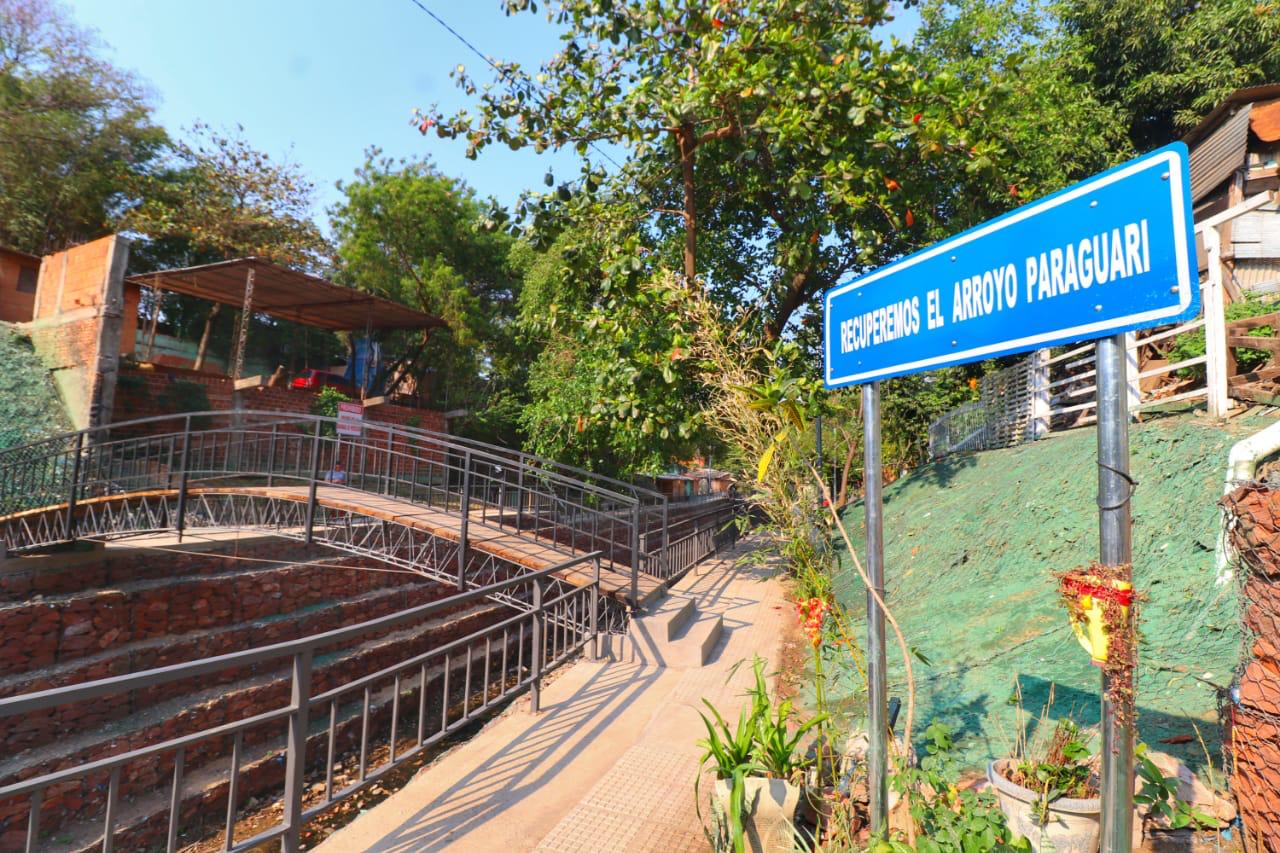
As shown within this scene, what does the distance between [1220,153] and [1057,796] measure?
19.6 m

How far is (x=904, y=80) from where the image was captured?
7.92 meters

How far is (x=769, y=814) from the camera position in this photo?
2791 millimetres

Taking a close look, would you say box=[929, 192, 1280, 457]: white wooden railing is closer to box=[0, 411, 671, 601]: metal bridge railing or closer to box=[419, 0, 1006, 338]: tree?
box=[419, 0, 1006, 338]: tree

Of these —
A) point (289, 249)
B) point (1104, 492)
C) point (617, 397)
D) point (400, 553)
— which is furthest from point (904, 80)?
point (289, 249)

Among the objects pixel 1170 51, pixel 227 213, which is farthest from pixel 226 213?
pixel 1170 51

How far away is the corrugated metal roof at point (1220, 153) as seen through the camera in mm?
14094

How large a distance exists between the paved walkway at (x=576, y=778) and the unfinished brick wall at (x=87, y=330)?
35.3ft

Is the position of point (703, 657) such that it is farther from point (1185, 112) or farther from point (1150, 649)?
point (1185, 112)

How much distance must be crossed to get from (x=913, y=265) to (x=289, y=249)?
19090 millimetres

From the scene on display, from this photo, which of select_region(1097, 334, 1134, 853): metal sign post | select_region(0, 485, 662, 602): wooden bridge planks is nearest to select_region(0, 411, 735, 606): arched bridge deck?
select_region(0, 485, 662, 602): wooden bridge planks

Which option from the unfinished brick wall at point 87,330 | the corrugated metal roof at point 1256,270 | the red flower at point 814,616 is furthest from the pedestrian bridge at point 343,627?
the corrugated metal roof at point 1256,270

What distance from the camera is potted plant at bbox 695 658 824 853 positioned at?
9.05 feet

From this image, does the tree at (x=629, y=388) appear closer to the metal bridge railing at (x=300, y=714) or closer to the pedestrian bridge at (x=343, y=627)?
the pedestrian bridge at (x=343, y=627)

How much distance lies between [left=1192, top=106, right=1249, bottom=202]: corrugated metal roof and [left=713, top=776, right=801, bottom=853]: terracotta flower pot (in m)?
18.6
